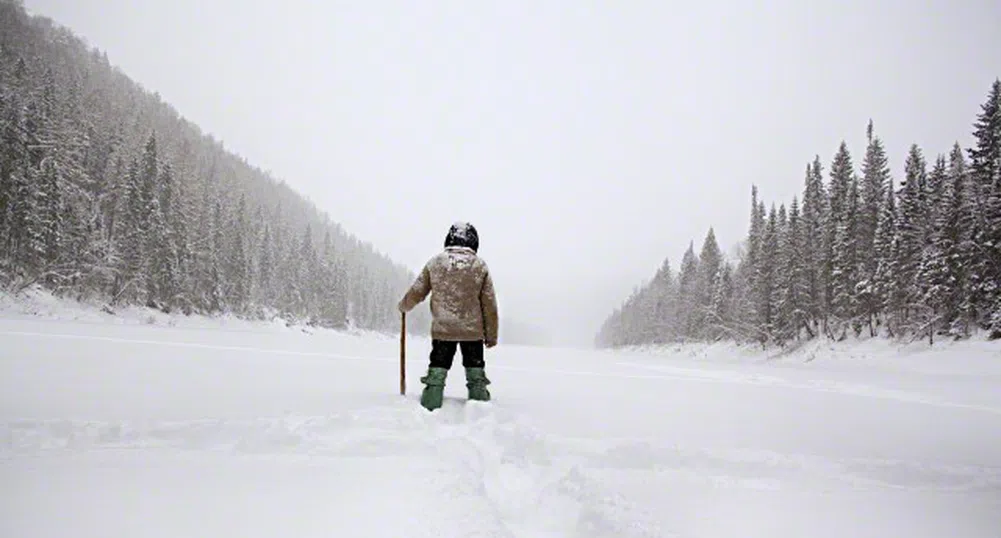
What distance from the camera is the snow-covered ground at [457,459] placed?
2.25 metres

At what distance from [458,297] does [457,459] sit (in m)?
2.21

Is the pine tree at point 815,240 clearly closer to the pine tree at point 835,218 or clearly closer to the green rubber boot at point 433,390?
the pine tree at point 835,218

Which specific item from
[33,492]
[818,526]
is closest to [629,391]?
[818,526]

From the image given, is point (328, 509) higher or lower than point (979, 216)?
lower

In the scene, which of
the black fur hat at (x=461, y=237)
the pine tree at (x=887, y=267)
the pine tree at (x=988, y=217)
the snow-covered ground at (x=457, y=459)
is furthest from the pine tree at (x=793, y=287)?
the black fur hat at (x=461, y=237)

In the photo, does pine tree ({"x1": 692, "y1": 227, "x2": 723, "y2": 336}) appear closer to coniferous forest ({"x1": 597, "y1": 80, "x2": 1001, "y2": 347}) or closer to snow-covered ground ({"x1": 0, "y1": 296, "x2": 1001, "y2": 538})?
coniferous forest ({"x1": 597, "y1": 80, "x2": 1001, "y2": 347})

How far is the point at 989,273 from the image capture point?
25.1 meters

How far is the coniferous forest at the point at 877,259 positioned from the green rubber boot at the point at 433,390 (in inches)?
1199

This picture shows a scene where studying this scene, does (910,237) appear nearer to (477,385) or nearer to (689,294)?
(689,294)

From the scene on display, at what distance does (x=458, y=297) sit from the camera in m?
5.23

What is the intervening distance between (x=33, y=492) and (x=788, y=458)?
429 cm

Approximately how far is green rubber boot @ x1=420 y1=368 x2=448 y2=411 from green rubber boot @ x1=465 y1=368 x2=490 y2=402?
33 cm

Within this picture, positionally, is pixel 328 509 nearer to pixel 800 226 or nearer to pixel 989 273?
pixel 989 273

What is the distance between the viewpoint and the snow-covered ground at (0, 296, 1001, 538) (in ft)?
7.38
